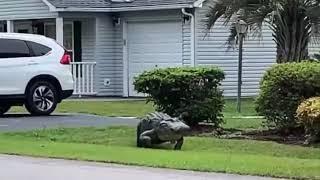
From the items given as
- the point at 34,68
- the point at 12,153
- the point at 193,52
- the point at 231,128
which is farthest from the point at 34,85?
the point at 193,52

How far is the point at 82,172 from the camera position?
10922 millimetres

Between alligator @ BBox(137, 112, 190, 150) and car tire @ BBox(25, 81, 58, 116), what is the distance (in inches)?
226

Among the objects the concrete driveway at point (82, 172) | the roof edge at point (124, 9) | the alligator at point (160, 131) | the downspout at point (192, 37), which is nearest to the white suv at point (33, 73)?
the alligator at point (160, 131)

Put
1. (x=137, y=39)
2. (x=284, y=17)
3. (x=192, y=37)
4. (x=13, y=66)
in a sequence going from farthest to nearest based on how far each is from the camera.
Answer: (x=137, y=39), (x=192, y=37), (x=284, y=17), (x=13, y=66)

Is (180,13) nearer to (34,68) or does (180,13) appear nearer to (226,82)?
(226,82)

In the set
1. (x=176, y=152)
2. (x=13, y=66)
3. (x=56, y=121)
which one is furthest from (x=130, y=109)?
(x=176, y=152)

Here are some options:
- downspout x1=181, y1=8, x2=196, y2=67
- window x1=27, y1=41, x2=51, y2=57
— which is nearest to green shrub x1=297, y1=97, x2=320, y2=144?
window x1=27, y1=41, x2=51, y2=57

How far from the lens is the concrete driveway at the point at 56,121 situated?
1695 cm

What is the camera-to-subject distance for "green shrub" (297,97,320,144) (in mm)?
13820

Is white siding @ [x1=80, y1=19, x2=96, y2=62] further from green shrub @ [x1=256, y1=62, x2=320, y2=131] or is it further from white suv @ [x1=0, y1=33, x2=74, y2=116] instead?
green shrub @ [x1=256, y1=62, x2=320, y2=131]

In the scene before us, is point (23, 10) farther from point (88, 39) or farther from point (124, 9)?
point (124, 9)

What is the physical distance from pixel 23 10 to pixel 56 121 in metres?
12.6

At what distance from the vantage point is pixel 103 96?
1137 inches

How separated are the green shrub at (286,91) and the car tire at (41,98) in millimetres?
5918
